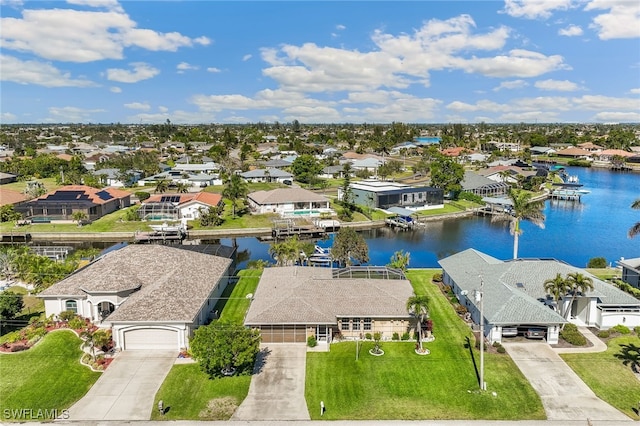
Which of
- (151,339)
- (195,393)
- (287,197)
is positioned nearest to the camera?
(195,393)

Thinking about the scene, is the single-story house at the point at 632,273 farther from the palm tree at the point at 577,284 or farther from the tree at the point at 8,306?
the tree at the point at 8,306

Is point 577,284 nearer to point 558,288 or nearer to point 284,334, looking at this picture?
point 558,288

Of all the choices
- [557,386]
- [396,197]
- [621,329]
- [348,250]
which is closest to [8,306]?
[348,250]

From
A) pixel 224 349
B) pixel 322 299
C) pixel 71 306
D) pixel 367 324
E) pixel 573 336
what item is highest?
pixel 322 299

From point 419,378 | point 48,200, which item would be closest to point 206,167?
point 48,200

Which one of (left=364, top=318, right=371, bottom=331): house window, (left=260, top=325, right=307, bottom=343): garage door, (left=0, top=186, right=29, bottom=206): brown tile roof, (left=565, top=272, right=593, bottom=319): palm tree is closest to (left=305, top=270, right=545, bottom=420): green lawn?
(left=364, top=318, right=371, bottom=331): house window

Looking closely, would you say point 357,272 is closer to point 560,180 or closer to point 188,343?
point 188,343

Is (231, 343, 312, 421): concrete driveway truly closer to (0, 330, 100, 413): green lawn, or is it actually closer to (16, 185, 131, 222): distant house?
(0, 330, 100, 413): green lawn
